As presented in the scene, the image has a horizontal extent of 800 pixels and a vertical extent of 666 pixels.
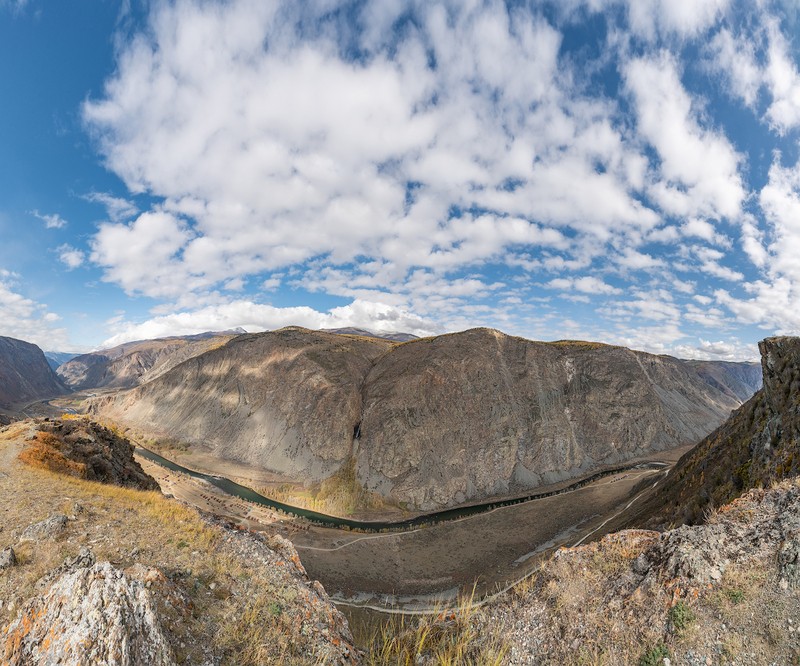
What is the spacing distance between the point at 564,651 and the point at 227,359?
325 feet

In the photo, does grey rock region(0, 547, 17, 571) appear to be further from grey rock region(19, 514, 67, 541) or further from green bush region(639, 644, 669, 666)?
green bush region(639, 644, 669, 666)

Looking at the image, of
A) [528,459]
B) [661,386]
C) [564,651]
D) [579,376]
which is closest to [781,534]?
[564,651]

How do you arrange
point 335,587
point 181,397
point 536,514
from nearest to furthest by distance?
point 335,587, point 536,514, point 181,397

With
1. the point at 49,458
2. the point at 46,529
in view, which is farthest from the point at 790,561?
the point at 49,458

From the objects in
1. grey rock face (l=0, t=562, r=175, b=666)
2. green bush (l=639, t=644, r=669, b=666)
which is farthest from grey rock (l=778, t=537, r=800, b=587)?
grey rock face (l=0, t=562, r=175, b=666)

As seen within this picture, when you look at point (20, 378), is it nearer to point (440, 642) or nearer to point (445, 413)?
point (445, 413)

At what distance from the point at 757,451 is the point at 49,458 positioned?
104ft

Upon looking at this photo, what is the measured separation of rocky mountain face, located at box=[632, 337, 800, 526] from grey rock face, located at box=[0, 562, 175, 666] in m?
18.7

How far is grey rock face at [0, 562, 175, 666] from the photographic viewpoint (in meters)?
3.90

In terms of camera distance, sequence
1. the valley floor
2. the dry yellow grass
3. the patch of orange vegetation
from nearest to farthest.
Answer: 1. the dry yellow grass
2. the patch of orange vegetation
3. the valley floor

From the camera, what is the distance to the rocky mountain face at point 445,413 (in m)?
58.7

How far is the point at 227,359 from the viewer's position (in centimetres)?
9244

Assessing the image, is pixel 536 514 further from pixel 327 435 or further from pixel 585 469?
pixel 327 435

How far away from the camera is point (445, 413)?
64312 millimetres
